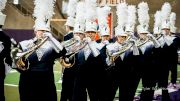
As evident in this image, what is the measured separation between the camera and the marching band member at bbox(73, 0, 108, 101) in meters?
7.48

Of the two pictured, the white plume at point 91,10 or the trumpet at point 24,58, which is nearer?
the trumpet at point 24,58

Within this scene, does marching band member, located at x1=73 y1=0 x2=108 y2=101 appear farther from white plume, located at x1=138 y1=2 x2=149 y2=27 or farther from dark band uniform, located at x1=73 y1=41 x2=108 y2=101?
white plume, located at x1=138 y1=2 x2=149 y2=27

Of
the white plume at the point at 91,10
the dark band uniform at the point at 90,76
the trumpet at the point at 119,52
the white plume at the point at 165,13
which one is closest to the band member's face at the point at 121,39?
the trumpet at the point at 119,52

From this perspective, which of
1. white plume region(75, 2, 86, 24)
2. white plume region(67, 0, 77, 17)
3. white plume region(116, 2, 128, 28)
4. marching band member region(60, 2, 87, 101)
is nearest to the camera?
marching band member region(60, 2, 87, 101)

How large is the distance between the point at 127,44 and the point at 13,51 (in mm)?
2735

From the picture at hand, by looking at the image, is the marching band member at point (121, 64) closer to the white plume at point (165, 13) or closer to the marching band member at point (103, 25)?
the marching band member at point (103, 25)

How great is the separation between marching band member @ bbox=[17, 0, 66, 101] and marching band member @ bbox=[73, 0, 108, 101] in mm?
711

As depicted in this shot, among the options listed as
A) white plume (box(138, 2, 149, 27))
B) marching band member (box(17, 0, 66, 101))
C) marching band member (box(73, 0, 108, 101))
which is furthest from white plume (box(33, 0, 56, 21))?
white plume (box(138, 2, 149, 27))

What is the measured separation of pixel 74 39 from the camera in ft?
27.4

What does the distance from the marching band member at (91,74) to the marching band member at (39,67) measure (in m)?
0.71

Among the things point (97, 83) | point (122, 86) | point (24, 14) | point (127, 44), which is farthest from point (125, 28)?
point (24, 14)

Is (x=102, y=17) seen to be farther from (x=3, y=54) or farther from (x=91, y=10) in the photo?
(x=3, y=54)

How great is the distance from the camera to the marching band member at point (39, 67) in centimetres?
666

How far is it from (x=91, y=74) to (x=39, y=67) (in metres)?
1.14
